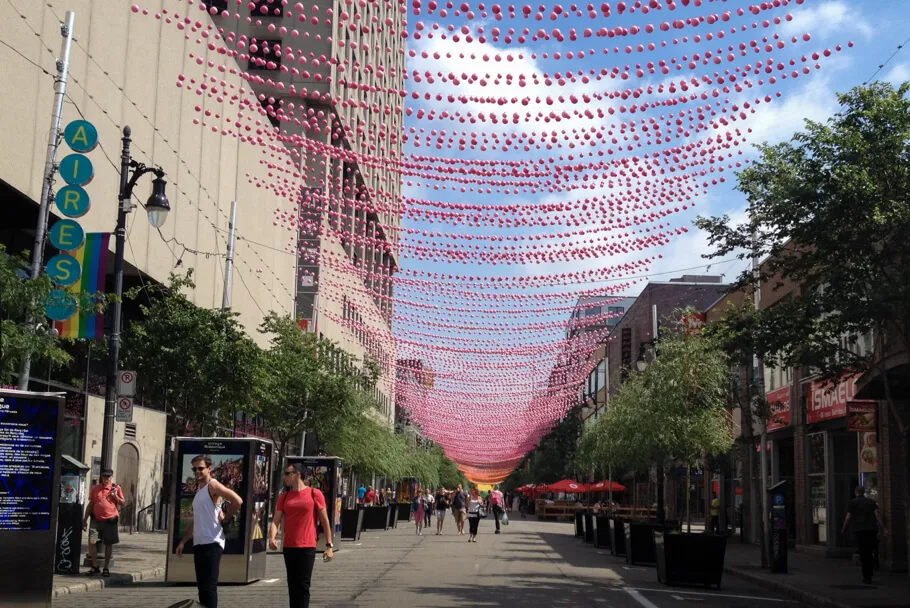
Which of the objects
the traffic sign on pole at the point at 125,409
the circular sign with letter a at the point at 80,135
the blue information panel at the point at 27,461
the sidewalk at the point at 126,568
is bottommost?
the sidewalk at the point at 126,568

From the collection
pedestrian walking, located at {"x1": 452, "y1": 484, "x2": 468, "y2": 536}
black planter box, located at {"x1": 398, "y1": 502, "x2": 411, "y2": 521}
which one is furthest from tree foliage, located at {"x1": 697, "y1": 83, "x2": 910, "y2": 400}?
black planter box, located at {"x1": 398, "y1": 502, "x2": 411, "y2": 521}

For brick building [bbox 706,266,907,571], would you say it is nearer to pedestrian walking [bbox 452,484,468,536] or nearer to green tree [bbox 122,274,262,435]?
pedestrian walking [bbox 452,484,468,536]

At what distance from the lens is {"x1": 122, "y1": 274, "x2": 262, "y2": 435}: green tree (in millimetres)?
25250

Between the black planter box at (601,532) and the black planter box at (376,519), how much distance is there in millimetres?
14313

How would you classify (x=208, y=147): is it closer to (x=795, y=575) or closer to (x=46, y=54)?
(x=46, y=54)

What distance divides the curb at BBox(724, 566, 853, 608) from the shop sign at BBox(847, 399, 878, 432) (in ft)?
14.6

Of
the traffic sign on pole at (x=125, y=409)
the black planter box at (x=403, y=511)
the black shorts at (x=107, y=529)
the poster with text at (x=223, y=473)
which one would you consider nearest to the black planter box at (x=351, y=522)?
the traffic sign on pole at (x=125, y=409)

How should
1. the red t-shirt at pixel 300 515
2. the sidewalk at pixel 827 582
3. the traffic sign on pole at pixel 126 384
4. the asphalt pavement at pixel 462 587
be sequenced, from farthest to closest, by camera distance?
the traffic sign on pole at pixel 126 384, the sidewalk at pixel 827 582, the asphalt pavement at pixel 462 587, the red t-shirt at pixel 300 515

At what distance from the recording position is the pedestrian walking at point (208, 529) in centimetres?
1124

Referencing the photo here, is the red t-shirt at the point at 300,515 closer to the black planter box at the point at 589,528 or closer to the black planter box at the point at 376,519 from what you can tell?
the black planter box at the point at 589,528

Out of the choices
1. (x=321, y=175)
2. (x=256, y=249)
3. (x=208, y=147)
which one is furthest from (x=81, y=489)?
(x=321, y=175)

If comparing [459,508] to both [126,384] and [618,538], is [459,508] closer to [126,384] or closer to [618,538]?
[618,538]

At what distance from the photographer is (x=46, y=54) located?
22.9 m

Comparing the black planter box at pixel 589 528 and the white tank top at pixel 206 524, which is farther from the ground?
the white tank top at pixel 206 524
